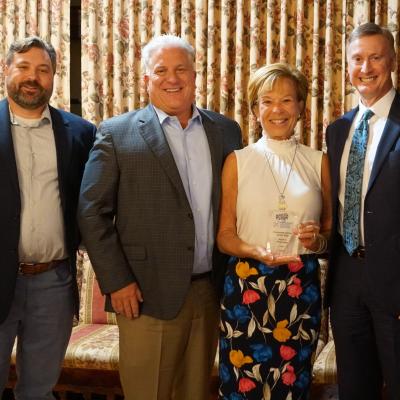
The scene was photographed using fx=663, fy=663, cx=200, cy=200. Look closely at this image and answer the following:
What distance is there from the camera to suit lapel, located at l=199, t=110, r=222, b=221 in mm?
2459

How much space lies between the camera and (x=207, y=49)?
13.0 ft

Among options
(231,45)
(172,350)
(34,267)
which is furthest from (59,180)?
(231,45)

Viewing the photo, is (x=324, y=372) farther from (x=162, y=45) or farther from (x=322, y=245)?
(x=162, y=45)

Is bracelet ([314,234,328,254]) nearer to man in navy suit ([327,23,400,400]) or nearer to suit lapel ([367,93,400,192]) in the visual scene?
man in navy suit ([327,23,400,400])

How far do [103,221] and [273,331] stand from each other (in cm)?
71

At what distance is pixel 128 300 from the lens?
2.37 metres

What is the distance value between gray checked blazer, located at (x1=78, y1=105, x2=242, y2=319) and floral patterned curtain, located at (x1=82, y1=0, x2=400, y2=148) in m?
1.62

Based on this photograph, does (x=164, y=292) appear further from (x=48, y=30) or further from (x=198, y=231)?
(x=48, y=30)

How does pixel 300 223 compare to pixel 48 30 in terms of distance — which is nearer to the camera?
pixel 300 223

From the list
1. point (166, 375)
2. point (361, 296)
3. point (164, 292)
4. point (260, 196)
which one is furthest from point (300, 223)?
point (166, 375)

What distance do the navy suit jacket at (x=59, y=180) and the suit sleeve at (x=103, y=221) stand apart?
0.55 ft

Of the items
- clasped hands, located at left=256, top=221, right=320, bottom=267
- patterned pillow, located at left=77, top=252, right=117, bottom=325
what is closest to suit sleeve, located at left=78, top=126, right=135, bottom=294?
clasped hands, located at left=256, top=221, right=320, bottom=267

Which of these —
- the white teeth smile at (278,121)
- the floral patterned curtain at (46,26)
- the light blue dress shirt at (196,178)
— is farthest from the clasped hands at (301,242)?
the floral patterned curtain at (46,26)

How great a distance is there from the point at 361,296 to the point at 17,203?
128 cm
